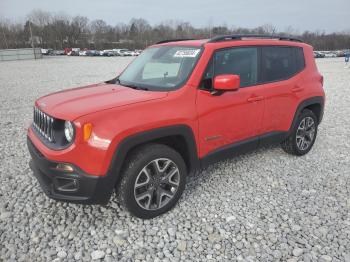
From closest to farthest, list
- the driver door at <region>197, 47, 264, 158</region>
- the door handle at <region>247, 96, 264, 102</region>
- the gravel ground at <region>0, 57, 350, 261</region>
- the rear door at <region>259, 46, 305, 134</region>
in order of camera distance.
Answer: the gravel ground at <region>0, 57, 350, 261</region> → the driver door at <region>197, 47, 264, 158</region> → the door handle at <region>247, 96, 264, 102</region> → the rear door at <region>259, 46, 305, 134</region>

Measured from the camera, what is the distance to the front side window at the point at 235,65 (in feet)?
11.1

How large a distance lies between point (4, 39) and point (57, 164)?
73.7m

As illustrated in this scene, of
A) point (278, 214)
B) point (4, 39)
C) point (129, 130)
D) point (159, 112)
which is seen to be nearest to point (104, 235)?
point (129, 130)

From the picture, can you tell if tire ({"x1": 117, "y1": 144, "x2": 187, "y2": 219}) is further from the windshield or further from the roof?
the roof

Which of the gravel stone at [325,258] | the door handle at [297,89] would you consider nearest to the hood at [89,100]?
the gravel stone at [325,258]

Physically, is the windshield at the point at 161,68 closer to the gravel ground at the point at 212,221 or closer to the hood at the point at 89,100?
the hood at the point at 89,100

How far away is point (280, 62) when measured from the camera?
421 cm

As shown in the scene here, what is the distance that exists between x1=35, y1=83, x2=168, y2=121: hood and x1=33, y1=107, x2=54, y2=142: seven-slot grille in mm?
66

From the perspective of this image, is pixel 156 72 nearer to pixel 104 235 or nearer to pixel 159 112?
pixel 159 112

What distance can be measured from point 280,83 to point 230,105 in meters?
1.09

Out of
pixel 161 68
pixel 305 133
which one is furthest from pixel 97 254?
pixel 305 133

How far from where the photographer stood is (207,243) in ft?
9.29

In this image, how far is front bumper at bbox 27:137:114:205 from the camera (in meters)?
2.66

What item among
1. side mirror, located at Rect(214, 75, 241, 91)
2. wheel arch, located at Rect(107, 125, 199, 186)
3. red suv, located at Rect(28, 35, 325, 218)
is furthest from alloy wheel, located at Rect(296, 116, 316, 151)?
wheel arch, located at Rect(107, 125, 199, 186)
